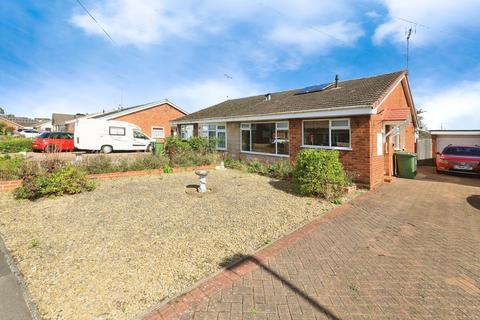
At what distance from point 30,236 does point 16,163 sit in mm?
5856

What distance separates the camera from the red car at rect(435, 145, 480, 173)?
10758mm

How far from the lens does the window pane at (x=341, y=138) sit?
9.21 meters

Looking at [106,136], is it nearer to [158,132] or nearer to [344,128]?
[158,132]

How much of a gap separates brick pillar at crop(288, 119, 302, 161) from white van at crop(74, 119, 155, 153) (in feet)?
43.4

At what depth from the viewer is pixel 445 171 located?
1195 cm

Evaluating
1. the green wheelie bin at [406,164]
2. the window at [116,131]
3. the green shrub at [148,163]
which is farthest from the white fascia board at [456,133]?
the window at [116,131]

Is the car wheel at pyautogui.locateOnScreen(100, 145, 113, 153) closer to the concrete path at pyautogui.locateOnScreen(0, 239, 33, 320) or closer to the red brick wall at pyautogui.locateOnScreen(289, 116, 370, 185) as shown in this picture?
the concrete path at pyautogui.locateOnScreen(0, 239, 33, 320)

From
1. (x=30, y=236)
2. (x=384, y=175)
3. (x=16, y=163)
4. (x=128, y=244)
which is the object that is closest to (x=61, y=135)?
(x=16, y=163)

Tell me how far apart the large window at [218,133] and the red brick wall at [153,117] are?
11.9 meters

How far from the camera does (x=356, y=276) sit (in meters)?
3.35

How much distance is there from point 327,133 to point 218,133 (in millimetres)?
7959

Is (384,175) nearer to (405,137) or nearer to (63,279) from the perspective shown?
(405,137)

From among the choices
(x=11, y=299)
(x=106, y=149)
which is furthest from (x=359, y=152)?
(x=106, y=149)

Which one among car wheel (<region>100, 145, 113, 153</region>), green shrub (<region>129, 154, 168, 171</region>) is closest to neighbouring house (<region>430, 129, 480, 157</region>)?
green shrub (<region>129, 154, 168, 171</region>)
